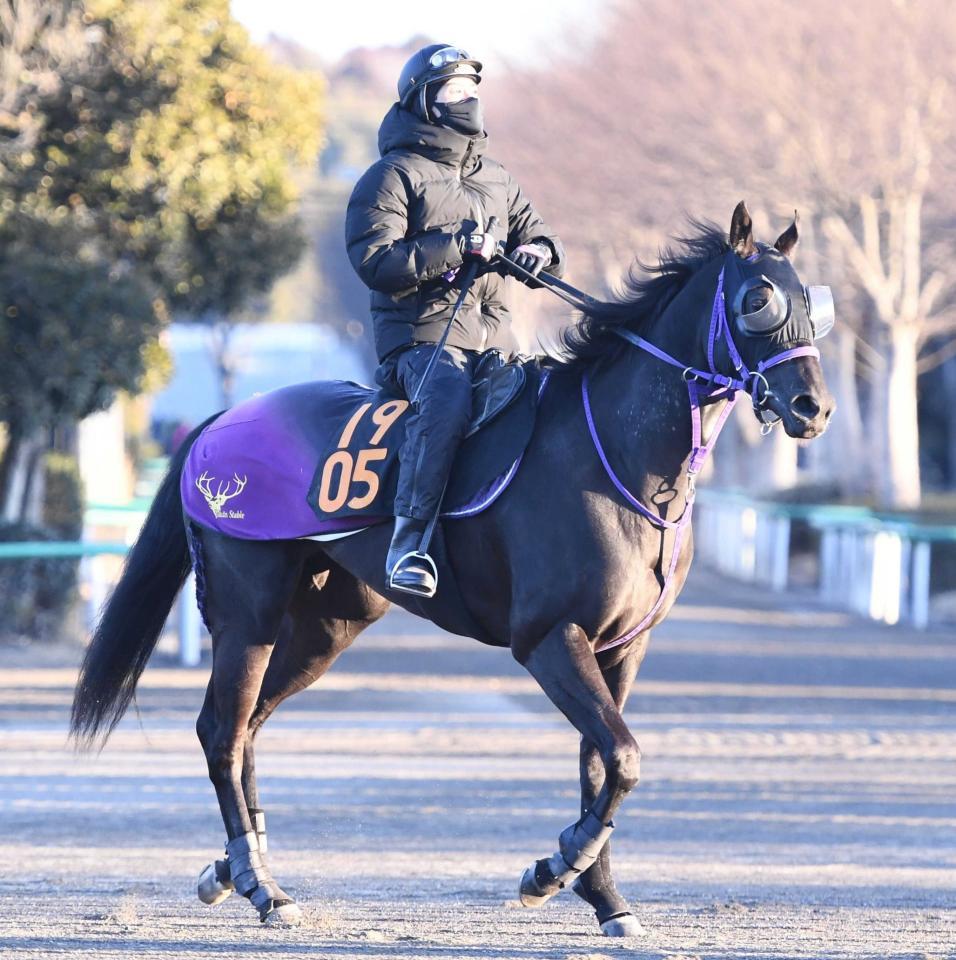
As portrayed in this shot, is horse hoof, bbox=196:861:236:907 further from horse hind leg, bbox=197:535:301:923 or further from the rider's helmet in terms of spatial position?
the rider's helmet

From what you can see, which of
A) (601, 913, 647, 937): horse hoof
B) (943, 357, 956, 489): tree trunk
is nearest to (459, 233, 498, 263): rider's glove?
(601, 913, 647, 937): horse hoof

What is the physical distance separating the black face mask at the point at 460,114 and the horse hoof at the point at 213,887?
8.82 ft

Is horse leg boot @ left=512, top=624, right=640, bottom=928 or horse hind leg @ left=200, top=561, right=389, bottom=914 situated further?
horse hind leg @ left=200, top=561, right=389, bottom=914

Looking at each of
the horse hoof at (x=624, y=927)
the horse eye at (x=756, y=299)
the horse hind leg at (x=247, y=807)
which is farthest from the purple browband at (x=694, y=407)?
the horse hind leg at (x=247, y=807)

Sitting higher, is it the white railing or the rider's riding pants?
the rider's riding pants

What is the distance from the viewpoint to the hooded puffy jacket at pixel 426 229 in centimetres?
621

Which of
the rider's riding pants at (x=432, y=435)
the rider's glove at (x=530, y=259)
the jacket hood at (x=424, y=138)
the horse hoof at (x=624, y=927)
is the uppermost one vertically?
the jacket hood at (x=424, y=138)

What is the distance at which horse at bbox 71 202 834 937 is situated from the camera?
221 inches

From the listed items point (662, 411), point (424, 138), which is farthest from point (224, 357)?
point (662, 411)

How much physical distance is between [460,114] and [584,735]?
2184 millimetres

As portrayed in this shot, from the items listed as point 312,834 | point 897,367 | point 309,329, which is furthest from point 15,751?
Result: point 309,329

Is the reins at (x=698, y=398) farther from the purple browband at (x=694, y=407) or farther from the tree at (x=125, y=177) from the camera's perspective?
the tree at (x=125, y=177)

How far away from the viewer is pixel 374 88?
140750mm

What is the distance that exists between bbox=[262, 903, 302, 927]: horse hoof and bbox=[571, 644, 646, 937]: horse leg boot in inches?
36.3
